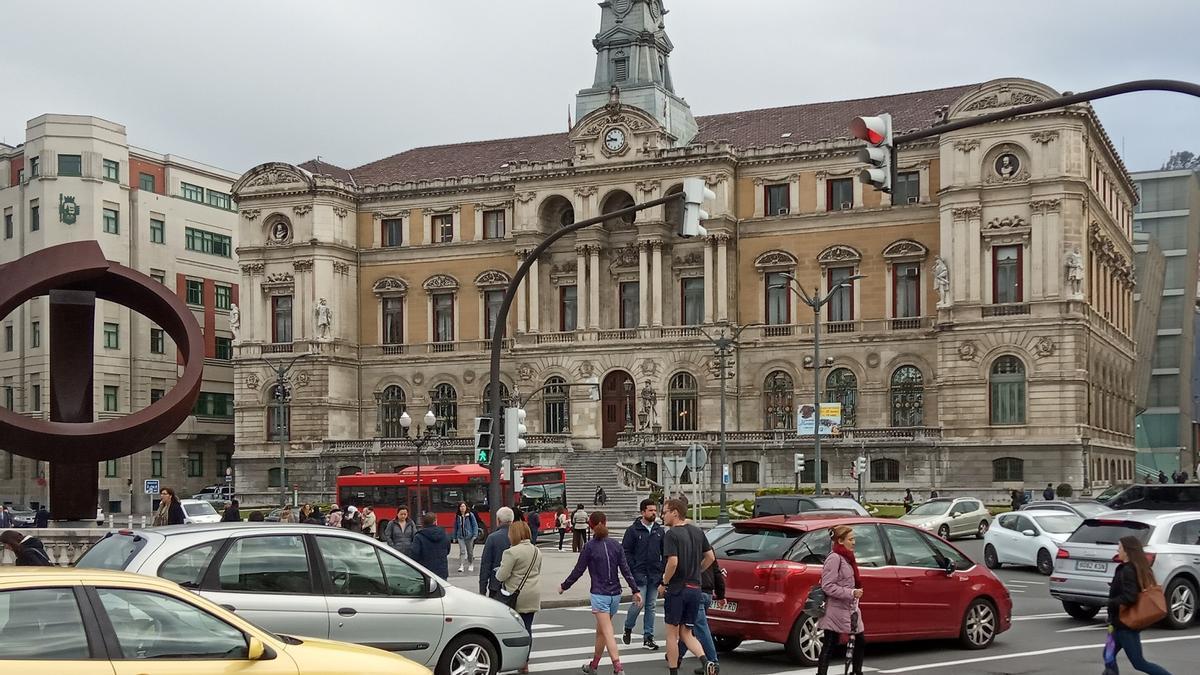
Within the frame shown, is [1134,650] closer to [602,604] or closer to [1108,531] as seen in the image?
[602,604]

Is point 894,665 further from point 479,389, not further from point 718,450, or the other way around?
point 479,389

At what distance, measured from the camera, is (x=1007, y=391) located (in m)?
61.2

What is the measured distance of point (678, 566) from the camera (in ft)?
49.6

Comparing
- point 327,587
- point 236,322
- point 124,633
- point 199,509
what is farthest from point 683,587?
point 236,322

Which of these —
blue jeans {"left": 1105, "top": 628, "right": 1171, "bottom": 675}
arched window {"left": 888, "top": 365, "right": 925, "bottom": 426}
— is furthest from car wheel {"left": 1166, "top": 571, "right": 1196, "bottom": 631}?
arched window {"left": 888, "top": 365, "right": 925, "bottom": 426}

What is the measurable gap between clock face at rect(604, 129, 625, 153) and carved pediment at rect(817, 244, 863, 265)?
36.5 ft

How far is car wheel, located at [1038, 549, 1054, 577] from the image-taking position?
3139 centimetres

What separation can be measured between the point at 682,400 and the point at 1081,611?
46.5 meters

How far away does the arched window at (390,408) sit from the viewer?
75.1 meters

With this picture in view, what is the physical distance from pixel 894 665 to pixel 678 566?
10.8 ft

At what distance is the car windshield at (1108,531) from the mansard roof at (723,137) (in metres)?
45.0

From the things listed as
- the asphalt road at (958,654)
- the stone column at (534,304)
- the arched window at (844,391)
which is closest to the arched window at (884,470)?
the arched window at (844,391)

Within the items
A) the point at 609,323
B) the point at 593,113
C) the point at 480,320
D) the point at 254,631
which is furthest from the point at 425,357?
the point at 254,631

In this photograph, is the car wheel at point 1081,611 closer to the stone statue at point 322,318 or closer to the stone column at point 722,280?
the stone column at point 722,280
